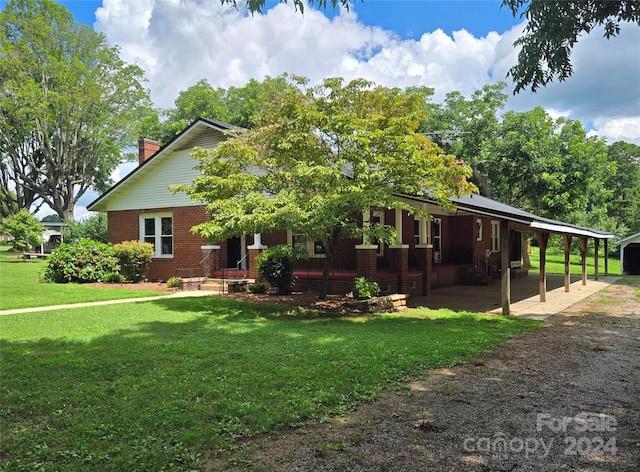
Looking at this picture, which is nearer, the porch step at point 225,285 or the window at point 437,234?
the porch step at point 225,285

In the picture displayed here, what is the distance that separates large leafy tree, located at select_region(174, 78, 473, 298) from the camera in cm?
1024

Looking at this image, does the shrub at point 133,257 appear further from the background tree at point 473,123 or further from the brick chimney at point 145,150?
the background tree at point 473,123

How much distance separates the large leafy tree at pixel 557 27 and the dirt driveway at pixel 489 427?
372 cm

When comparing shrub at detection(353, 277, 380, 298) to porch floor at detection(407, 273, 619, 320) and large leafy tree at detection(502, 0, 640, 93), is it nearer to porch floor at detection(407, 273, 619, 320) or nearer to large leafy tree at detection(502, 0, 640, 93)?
porch floor at detection(407, 273, 619, 320)

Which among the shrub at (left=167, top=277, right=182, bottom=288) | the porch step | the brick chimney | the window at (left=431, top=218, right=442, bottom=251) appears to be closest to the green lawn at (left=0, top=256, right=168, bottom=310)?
the shrub at (left=167, top=277, right=182, bottom=288)

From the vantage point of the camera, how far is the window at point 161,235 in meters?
19.8

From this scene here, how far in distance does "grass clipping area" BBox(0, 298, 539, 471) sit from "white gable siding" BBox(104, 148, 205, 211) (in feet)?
31.1

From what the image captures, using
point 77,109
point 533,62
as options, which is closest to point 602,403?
point 533,62

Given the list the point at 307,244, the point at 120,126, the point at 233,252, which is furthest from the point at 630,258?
the point at 120,126

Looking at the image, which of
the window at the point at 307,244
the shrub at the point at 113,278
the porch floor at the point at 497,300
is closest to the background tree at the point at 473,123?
the porch floor at the point at 497,300

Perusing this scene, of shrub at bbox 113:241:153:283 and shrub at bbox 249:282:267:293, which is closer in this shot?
shrub at bbox 249:282:267:293

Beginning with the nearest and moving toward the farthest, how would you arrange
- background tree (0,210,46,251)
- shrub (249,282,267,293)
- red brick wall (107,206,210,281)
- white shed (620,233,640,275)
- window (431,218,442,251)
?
shrub (249,282,267,293) → red brick wall (107,206,210,281) → window (431,218,442,251) → white shed (620,233,640,275) → background tree (0,210,46,251)

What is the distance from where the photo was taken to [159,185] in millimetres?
19922

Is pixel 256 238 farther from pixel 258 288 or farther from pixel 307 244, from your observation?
pixel 258 288
